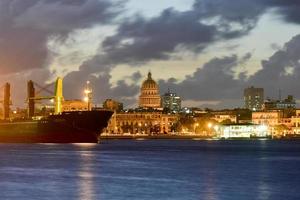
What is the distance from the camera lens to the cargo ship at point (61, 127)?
151500 millimetres

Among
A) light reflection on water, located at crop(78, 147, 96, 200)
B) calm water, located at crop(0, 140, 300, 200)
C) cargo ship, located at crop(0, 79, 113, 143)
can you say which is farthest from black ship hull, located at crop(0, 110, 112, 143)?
calm water, located at crop(0, 140, 300, 200)

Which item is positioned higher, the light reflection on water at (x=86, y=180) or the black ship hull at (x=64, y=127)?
the black ship hull at (x=64, y=127)

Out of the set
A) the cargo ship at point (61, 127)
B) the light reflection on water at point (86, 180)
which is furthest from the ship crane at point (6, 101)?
the light reflection on water at point (86, 180)

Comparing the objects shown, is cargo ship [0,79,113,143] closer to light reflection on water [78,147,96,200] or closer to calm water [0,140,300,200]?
light reflection on water [78,147,96,200]

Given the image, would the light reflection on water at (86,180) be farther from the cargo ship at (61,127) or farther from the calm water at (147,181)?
the cargo ship at (61,127)

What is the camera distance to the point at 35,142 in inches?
6462

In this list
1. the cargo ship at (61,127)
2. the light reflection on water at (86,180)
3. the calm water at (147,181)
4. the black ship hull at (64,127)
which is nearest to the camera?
the light reflection on water at (86,180)

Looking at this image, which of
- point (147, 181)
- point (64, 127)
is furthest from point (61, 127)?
point (147, 181)

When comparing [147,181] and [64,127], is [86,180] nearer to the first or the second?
[147,181]

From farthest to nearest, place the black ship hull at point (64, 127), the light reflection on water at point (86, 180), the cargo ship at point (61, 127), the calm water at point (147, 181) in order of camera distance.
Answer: the cargo ship at point (61, 127) < the black ship hull at point (64, 127) < the calm water at point (147, 181) < the light reflection on water at point (86, 180)

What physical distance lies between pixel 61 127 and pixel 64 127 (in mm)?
601

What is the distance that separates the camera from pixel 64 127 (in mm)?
152000

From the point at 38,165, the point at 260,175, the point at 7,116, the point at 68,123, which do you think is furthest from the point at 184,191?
the point at 7,116

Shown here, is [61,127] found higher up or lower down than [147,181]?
higher up
